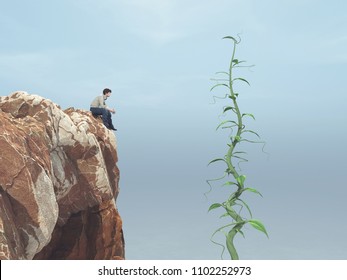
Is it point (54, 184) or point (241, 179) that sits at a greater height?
point (54, 184)

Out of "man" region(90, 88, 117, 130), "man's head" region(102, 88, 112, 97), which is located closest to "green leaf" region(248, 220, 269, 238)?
"man's head" region(102, 88, 112, 97)

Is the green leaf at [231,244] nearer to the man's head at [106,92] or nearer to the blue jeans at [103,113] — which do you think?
the man's head at [106,92]

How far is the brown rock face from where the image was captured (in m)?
10.3

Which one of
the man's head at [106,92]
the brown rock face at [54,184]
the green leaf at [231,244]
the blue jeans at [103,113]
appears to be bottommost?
the green leaf at [231,244]

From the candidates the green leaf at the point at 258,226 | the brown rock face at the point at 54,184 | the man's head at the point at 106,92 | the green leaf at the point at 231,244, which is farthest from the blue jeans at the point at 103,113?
the green leaf at the point at 258,226

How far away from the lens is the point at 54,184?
1412cm

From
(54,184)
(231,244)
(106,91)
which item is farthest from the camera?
(106,91)

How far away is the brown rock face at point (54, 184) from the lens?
10.3 metres

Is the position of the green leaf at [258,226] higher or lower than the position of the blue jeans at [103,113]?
lower

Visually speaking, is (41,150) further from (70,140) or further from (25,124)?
(70,140)

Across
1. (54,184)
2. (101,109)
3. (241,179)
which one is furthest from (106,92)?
(241,179)

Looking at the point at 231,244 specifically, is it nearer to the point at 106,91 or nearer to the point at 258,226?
the point at 258,226
